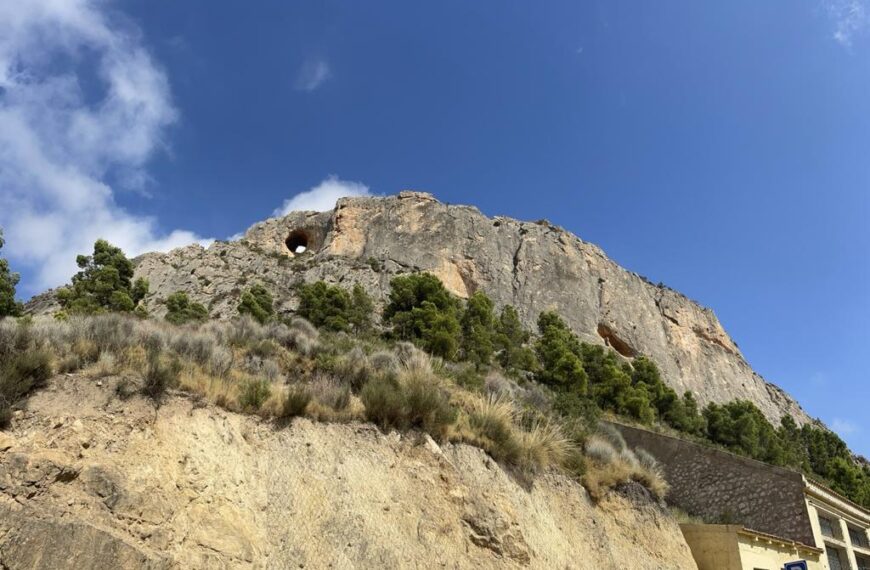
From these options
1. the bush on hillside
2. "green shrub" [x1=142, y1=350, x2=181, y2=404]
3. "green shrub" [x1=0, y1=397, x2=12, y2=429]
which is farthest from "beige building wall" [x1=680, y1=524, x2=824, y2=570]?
the bush on hillside

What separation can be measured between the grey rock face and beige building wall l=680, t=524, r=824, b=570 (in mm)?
29564

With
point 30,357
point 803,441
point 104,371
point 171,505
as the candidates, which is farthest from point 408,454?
point 803,441

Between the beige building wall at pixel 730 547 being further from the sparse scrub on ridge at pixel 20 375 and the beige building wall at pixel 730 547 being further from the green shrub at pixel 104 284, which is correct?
the green shrub at pixel 104 284

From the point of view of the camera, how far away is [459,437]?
35.0 feet

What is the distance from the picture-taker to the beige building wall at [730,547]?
47.6 feet

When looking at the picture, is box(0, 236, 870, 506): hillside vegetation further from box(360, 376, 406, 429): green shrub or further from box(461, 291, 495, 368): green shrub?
box(461, 291, 495, 368): green shrub

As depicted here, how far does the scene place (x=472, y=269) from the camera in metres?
50.2

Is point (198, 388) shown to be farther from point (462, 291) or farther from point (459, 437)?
point (462, 291)

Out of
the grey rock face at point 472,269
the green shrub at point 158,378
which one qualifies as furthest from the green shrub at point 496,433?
the grey rock face at point 472,269

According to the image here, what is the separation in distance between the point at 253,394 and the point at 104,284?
23.3m

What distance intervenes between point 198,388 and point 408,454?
3.49 metres

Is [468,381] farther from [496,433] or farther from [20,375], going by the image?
[20,375]

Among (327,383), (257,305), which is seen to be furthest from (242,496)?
(257,305)

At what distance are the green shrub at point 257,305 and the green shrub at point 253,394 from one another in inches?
892
